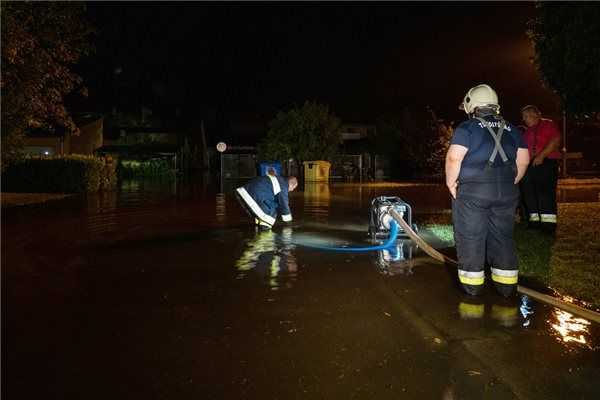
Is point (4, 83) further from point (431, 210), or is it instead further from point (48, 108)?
point (431, 210)

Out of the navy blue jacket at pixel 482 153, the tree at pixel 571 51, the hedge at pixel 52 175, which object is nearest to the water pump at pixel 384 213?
the tree at pixel 571 51

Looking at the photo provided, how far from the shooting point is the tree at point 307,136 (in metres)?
36.0

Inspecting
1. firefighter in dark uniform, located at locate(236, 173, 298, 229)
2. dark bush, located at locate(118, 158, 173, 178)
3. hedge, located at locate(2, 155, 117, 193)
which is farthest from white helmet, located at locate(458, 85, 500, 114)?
dark bush, located at locate(118, 158, 173, 178)

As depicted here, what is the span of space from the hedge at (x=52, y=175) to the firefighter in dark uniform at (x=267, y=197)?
49.6ft

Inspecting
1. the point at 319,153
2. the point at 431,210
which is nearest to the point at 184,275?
the point at 431,210

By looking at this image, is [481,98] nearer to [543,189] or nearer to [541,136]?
[541,136]

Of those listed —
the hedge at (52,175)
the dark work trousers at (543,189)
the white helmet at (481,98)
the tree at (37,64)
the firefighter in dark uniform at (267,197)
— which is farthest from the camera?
the hedge at (52,175)

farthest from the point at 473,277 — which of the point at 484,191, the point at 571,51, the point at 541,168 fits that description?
the point at 571,51

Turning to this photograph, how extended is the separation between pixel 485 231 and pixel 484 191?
395 mm

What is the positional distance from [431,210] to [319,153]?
67.5 feet

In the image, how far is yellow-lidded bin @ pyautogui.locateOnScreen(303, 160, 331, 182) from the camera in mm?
34281

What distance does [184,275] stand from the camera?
7.48m

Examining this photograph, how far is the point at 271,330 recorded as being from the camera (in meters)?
5.10

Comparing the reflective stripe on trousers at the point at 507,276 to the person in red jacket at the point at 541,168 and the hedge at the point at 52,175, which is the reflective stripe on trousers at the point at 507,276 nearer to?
the person in red jacket at the point at 541,168
